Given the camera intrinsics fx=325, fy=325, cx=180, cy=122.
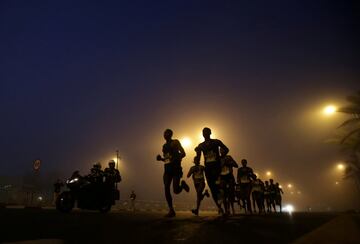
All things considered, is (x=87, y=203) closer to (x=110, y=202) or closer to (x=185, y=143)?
(x=110, y=202)

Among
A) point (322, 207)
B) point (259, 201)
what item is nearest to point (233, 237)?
point (259, 201)

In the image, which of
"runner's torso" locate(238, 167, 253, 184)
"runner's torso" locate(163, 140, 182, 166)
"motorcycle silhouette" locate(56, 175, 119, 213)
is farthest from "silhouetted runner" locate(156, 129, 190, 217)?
"runner's torso" locate(238, 167, 253, 184)

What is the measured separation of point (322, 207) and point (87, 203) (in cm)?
9240

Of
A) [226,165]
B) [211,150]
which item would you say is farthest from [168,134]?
[226,165]

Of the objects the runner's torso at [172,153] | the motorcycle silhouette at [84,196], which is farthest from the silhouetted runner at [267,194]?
the runner's torso at [172,153]

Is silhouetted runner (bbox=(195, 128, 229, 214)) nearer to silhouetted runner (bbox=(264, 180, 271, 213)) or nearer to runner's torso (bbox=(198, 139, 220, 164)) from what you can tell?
runner's torso (bbox=(198, 139, 220, 164))

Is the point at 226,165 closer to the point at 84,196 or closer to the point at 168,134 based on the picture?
the point at 168,134

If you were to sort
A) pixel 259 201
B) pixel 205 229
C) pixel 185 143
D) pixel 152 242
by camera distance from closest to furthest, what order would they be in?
pixel 152 242 < pixel 205 229 < pixel 259 201 < pixel 185 143

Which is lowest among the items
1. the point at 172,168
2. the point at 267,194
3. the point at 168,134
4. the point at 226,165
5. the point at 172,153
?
the point at 267,194

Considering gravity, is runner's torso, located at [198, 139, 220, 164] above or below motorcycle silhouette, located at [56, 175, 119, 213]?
above

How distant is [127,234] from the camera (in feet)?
15.4

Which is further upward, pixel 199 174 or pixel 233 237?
pixel 199 174

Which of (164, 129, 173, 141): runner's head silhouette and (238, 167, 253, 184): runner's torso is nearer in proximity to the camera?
(164, 129, 173, 141): runner's head silhouette

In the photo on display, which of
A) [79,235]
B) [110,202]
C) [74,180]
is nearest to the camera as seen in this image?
[79,235]
